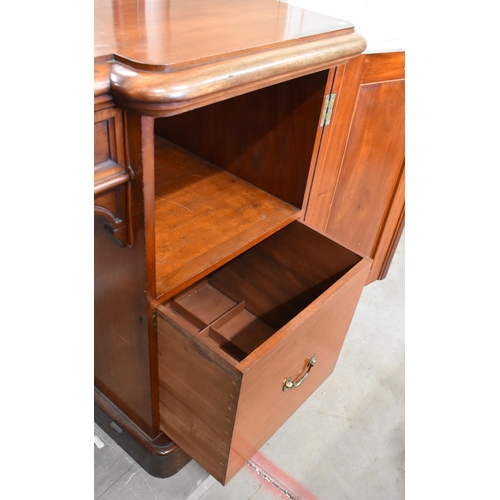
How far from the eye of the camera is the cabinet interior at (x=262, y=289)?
2.92 feet

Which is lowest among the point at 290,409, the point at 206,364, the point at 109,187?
the point at 290,409

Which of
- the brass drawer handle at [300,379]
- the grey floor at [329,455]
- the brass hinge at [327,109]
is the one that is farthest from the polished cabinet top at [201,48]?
the grey floor at [329,455]

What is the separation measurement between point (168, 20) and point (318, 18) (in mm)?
236

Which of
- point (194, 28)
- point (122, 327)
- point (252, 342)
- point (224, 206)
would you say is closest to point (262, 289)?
point (252, 342)

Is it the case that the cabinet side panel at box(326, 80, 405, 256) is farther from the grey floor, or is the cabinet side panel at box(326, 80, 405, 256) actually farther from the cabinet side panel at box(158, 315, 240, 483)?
the cabinet side panel at box(158, 315, 240, 483)

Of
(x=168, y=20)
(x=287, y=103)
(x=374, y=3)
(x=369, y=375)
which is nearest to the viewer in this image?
(x=168, y=20)

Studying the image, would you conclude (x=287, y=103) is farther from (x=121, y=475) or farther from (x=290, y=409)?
(x=121, y=475)

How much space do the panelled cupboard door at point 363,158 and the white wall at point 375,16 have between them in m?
0.02

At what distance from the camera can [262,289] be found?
101 cm

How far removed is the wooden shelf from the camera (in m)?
0.73

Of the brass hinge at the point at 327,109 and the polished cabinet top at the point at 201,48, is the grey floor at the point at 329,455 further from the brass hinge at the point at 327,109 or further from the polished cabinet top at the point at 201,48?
the polished cabinet top at the point at 201,48

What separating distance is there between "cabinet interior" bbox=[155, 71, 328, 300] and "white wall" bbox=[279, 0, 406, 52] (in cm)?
23

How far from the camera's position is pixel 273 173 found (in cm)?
90

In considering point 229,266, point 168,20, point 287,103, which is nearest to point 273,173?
point 287,103
